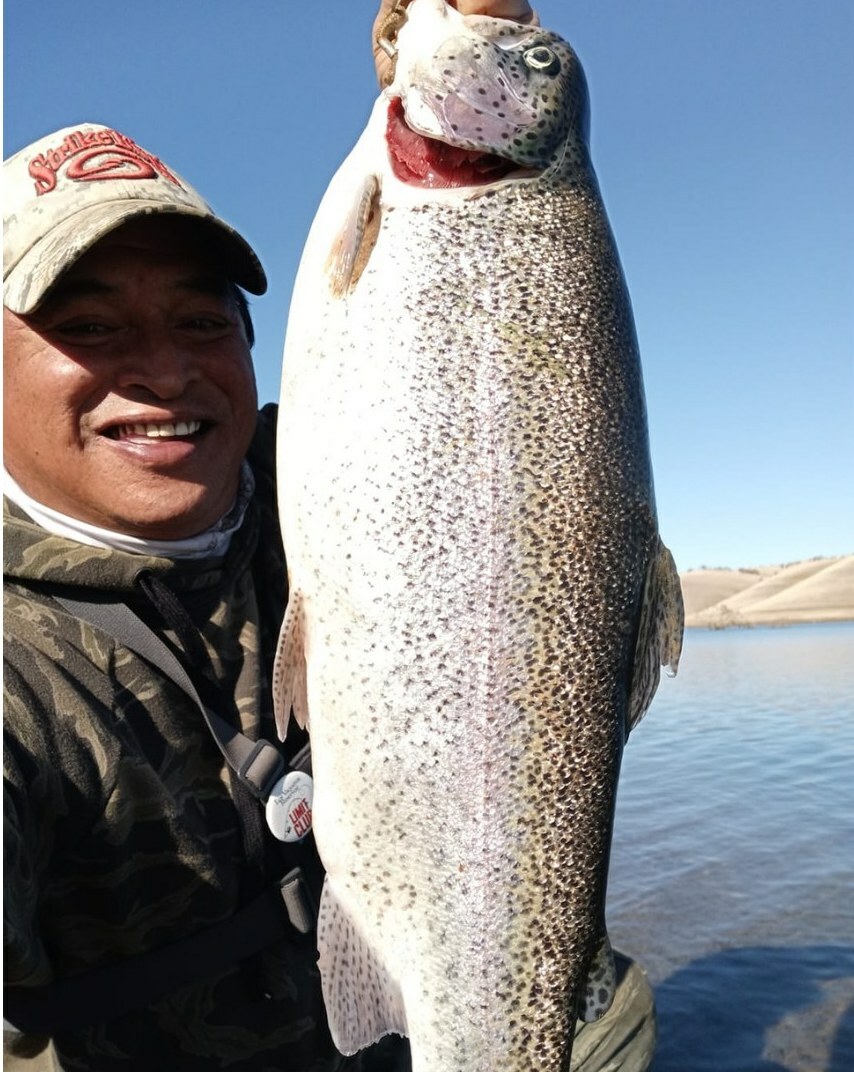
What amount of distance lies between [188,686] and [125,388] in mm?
838

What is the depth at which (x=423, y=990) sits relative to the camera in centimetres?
207

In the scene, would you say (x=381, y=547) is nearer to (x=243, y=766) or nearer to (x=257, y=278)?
(x=243, y=766)

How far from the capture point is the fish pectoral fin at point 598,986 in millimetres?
2223

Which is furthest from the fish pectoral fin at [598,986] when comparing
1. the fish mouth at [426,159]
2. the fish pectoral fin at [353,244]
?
the fish mouth at [426,159]

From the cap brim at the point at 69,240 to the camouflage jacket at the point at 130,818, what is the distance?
63 cm

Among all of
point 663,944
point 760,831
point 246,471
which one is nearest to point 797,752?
point 760,831

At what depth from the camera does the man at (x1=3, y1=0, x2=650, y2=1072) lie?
7.67 ft

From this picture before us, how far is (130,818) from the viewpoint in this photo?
7.78 ft

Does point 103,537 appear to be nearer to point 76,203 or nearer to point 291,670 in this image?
point 291,670

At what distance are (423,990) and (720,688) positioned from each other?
69.0ft

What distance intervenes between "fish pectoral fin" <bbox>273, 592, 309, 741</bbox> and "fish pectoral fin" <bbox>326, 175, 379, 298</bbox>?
0.76 m

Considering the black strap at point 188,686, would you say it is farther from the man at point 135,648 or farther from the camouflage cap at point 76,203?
the camouflage cap at point 76,203

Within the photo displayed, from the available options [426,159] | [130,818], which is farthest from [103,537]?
[426,159]

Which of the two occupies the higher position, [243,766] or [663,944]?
[243,766]
